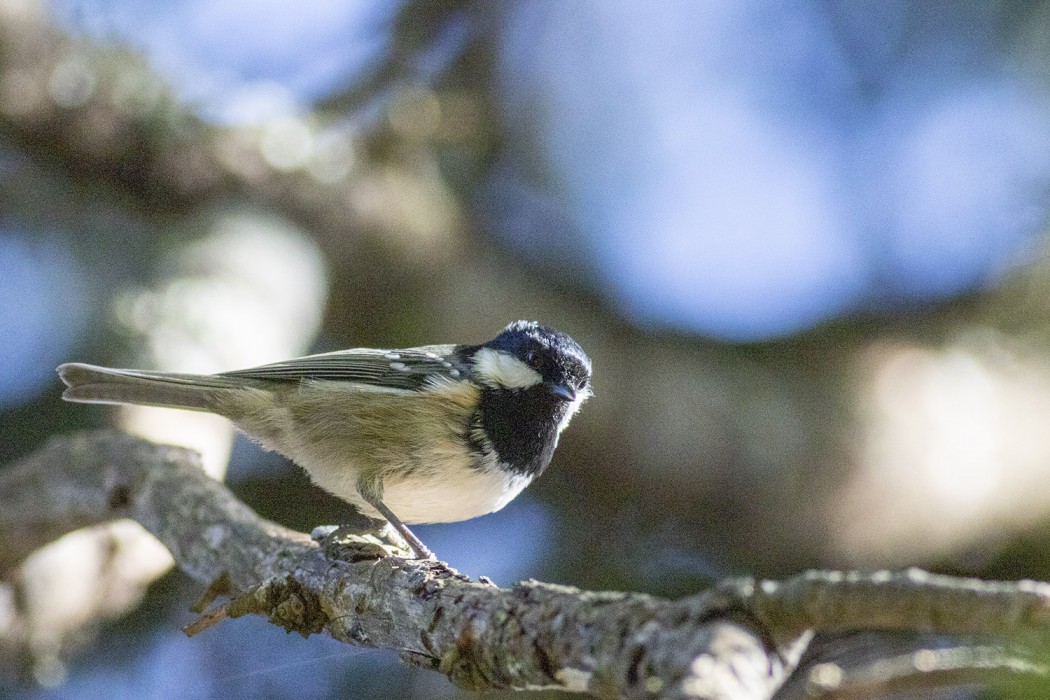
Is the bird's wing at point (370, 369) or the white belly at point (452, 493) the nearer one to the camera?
Answer: the white belly at point (452, 493)

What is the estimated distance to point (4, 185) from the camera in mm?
4828

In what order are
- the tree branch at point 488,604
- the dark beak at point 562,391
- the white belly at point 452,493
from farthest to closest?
1. the dark beak at point 562,391
2. the white belly at point 452,493
3. the tree branch at point 488,604

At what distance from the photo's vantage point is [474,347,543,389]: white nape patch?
10.3 ft

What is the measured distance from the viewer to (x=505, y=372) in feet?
10.5

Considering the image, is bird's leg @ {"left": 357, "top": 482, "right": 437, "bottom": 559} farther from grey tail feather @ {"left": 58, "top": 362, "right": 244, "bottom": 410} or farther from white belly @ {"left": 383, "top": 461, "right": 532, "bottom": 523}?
grey tail feather @ {"left": 58, "top": 362, "right": 244, "bottom": 410}

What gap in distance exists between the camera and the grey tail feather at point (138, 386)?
2922mm

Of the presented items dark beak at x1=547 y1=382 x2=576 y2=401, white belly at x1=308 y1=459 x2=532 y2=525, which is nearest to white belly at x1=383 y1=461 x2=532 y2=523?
white belly at x1=308 y1=459 x2=532 y2=525

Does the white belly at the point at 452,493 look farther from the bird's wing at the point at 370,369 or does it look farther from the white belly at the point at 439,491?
the bird's wing at the point at 370,369

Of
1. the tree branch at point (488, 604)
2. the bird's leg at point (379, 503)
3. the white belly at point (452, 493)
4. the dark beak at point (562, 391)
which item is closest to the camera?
the tree branch at point (488, 604)

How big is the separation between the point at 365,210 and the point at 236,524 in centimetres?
298

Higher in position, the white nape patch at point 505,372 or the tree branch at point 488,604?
the white nape patch at point 505,372

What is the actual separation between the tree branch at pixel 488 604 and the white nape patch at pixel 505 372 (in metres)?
0.94

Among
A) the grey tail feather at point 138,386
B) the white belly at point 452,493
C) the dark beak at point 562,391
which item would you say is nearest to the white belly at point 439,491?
the white belly at point 452,493

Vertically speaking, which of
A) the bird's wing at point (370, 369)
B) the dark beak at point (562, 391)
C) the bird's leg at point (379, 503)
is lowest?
the bird's leg at point (379, 503)
